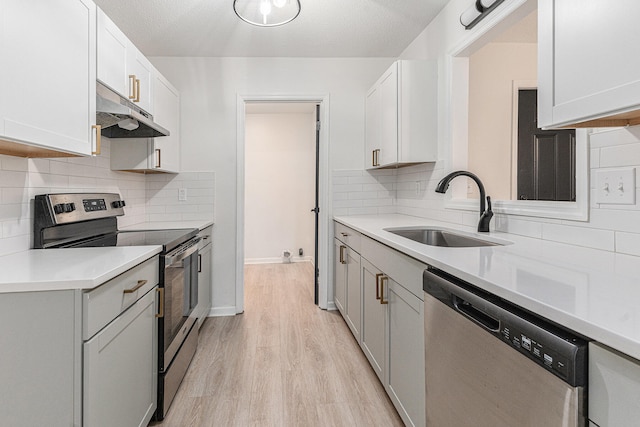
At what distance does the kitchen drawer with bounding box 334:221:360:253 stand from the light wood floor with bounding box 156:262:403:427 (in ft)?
2.39

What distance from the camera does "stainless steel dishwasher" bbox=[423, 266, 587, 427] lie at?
2.16 feet

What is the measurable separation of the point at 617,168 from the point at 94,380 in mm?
1878

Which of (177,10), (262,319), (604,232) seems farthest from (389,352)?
(177,10)

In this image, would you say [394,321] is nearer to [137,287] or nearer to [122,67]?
[137,287]

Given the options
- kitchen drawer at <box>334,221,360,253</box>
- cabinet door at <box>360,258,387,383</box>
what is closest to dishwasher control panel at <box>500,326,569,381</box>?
cabinet door at <box>360,258,387,383</box>

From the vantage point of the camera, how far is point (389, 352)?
1738 mm

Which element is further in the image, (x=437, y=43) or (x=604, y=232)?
(x=437, y=43)

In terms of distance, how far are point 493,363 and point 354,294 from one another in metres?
1.68

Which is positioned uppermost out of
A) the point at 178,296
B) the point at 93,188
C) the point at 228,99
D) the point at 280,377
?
the point at 228,99

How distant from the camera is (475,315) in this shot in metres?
0.98

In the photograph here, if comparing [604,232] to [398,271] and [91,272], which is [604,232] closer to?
[398,271]


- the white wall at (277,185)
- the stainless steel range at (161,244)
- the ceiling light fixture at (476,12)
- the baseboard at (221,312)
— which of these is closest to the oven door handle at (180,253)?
the stainless steel range at (161,244)

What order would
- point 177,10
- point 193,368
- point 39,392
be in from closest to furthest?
point 39,392
point 193,368
point 177,10

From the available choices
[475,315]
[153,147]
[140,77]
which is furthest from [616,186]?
[153,147]
